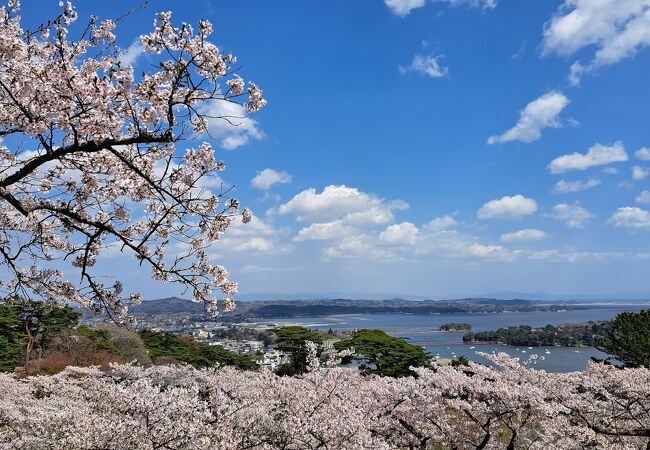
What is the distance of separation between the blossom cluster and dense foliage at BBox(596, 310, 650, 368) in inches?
636

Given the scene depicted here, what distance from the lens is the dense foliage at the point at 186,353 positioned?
3159 centimetres

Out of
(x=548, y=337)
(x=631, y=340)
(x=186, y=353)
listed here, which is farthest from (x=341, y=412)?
(x=548, y=337)

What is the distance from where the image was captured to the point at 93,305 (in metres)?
5.32

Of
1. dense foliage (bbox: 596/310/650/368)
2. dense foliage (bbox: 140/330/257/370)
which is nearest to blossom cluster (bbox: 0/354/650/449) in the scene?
dense foliage (bbox: 596/310/650/368)

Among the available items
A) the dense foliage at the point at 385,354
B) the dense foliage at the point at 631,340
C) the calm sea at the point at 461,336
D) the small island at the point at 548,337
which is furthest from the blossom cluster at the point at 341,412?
the small island at the point at 548,337

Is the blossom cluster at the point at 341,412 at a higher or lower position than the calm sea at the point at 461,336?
higher

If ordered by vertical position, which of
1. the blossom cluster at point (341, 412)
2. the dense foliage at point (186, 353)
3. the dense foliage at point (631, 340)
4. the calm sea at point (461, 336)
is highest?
the blossom cluster at point (341, 412)

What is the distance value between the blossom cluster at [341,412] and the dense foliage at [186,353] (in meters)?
18.6

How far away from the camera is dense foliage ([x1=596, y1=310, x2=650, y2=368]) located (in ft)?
82.3

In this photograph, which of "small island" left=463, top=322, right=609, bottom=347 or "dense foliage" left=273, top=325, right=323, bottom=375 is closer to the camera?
"dense foliage" left=273, top=325, right=323, bottom=375

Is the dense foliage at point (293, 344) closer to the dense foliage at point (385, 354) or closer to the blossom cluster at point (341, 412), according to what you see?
the dense foliage at point (385, 354)

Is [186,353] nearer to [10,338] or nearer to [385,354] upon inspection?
[10,338]

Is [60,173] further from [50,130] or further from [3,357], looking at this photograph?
[3,357]

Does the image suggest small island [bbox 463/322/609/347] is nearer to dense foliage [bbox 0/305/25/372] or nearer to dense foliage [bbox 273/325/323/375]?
dense foliage [bbox 273/325/323/375]
